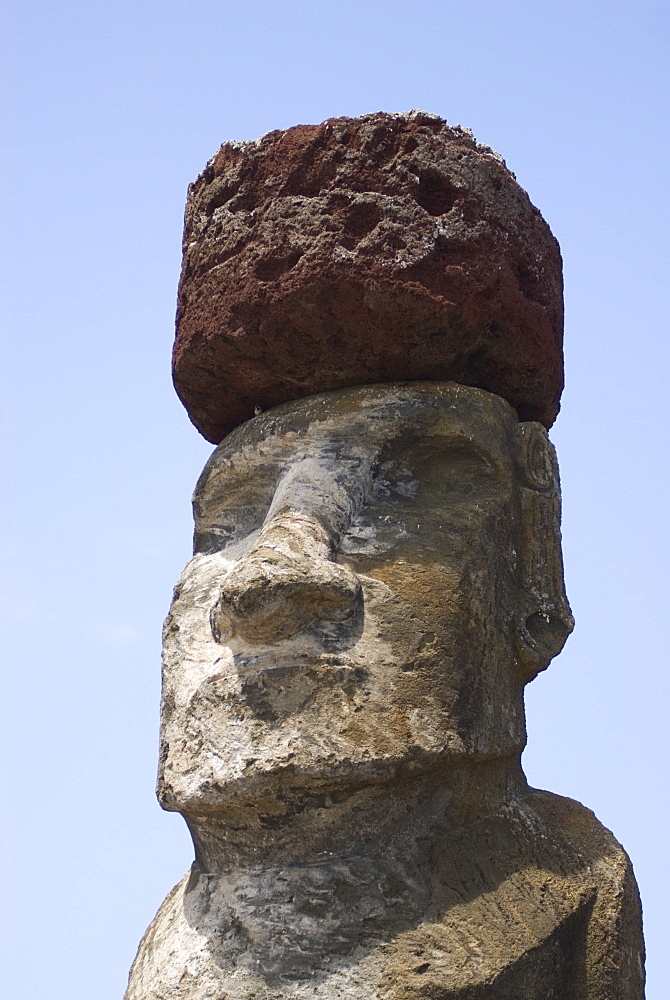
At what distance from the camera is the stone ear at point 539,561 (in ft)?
13.8

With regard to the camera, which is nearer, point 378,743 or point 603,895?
point 378,743

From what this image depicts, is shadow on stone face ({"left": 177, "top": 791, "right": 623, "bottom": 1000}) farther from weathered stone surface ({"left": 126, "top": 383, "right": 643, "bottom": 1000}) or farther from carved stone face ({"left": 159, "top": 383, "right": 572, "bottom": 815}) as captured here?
carved stone face ({"left": 159, "top": 383, "right": 572, "bottom": 815})

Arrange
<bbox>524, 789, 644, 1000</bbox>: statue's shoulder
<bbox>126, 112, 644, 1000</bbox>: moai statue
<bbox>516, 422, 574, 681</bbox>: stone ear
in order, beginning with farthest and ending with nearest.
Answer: <bbox>516, 422, 574, 681</bbox>: stone ear → <bbox>524, 789, 644, 1000</bbox>: statue's shoulder → <bbox>126, 112, 644, 1000</bbox>: moai statue

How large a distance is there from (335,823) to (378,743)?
10.2 inches

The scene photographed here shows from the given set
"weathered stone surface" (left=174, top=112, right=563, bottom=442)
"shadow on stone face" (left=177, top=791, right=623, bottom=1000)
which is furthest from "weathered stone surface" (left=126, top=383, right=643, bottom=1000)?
"weathered stone surface" (left=174, top=112, right=563, bottom=442)

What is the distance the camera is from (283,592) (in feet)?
11.8

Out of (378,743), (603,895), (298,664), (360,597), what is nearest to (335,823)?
(378,743)

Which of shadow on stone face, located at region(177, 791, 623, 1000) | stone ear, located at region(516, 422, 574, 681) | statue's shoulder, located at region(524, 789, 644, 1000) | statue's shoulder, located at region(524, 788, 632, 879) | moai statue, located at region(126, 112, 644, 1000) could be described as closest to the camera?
shadow on stone face, located at region(177, 791, 623, 1000)

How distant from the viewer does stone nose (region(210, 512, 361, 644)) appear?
11.9 ft

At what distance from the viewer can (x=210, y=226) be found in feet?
14.9

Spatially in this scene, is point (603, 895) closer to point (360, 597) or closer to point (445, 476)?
point (360, 597)

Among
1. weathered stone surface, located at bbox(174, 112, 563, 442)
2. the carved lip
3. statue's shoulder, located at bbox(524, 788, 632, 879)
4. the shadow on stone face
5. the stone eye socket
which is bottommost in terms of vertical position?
the shadow on stone face

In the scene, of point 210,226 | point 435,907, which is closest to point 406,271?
point 210,226

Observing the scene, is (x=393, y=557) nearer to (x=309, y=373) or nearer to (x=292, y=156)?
(x=309, y=373)
